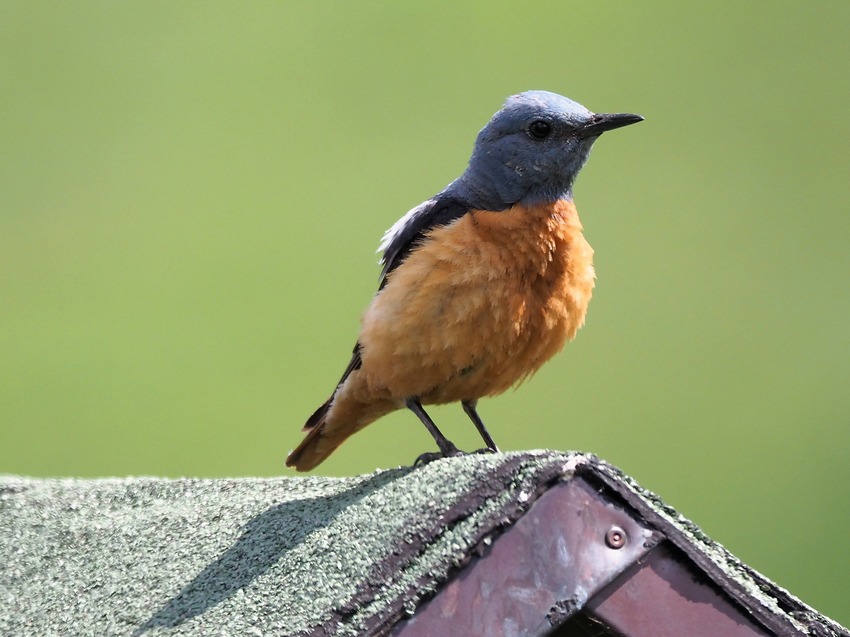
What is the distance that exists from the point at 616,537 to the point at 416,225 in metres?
1.86

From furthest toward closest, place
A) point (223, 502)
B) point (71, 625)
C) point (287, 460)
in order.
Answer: point (287, 460) < point (223, 502) < point (71, 625)

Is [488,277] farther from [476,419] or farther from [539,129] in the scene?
[476,419]

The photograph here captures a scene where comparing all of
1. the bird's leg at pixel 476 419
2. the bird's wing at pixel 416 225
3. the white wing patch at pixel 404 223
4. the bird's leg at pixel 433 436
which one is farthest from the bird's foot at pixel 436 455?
the white wing patch at pixel 404 223

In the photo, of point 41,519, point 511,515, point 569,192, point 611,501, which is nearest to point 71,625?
point 41,519

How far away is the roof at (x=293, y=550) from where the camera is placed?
2.03 meters

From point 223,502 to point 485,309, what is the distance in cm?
97

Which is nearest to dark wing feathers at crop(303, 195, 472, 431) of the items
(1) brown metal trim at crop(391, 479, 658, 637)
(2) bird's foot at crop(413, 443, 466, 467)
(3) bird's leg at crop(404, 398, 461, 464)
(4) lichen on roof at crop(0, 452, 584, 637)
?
(3) bird's leg at crop(404, 398, 461, 464)

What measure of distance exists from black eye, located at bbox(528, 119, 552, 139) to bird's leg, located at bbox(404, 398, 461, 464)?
1.00 meters

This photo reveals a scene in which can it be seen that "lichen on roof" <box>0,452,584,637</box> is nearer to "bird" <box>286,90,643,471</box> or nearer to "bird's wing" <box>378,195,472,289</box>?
"bird" <box>286,90,643,471</box>

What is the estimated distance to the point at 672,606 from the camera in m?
2.02

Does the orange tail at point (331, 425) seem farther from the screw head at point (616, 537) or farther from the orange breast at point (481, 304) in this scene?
the screw head at point (616, 537)

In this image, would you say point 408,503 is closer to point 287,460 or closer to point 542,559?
point 542,559

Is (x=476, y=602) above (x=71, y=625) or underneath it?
above

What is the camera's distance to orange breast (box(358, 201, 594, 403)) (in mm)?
3307
